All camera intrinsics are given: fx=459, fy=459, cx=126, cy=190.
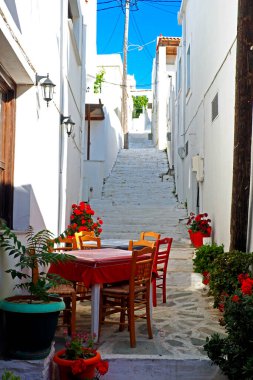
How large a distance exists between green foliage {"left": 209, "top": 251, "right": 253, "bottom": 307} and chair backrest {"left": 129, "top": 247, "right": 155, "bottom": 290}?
3.89 feet

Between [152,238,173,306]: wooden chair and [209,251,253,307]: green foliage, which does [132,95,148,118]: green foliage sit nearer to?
[152,238,173,306]: wooden chair

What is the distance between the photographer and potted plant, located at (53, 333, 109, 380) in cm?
331

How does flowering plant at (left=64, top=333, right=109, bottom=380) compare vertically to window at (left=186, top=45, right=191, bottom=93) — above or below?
below

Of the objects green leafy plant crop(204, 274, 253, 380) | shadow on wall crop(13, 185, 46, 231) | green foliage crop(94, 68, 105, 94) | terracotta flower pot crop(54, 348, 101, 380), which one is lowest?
terracotta flower pot crop(54, 348, 101, 380)

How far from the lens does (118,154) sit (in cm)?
2073

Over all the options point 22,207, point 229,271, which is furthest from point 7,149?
point 229,271

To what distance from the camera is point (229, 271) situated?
5.40m

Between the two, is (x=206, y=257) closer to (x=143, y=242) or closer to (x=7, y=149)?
(x=143, y=242)

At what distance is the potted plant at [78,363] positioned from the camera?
10.9 feet

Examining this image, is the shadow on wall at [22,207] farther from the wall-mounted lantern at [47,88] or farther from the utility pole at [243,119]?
the utility pole at [243,119]

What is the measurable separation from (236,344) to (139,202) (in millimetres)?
10170

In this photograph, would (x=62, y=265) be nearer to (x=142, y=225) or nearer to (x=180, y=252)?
(x=180, y=252)

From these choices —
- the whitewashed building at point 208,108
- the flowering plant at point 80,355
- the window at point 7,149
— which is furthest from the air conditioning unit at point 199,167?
the flowering plant at point 80,355

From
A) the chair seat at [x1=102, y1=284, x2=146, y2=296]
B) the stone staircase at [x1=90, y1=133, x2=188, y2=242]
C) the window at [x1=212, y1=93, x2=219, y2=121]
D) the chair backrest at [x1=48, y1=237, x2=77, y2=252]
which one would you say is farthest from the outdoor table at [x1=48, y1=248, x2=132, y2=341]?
the stone staircase at [x1=90, y1=133, x2=188, y2=242]
